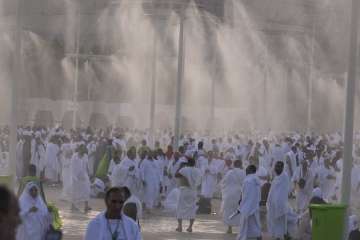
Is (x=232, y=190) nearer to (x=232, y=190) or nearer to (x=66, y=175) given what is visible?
(x=232, y=190)

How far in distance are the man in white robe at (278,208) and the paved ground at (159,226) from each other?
945 mm

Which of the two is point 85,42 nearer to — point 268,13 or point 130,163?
point 268,13

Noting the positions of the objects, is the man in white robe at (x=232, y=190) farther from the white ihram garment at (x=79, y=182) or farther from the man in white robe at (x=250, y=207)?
the white ihram garment at (x=79, y=182)

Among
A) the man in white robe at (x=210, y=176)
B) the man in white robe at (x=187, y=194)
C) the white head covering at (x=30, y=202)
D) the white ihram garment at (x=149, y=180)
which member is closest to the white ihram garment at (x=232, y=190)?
the man in white robe at (x=187, y=194)

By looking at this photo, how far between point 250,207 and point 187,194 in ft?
8.93

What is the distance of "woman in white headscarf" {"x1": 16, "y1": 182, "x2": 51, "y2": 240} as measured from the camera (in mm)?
9680

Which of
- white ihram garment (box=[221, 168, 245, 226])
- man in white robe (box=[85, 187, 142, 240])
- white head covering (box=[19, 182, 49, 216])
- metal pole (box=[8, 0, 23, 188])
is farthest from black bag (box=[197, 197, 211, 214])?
man in white robe (box=[85, 187, 142, 240])

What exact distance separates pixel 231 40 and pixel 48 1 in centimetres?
1159

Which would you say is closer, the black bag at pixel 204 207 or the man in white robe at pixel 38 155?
the black bag at pixel 204 207

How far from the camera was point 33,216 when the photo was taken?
969 centimetres

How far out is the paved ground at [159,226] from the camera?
15.8 metres

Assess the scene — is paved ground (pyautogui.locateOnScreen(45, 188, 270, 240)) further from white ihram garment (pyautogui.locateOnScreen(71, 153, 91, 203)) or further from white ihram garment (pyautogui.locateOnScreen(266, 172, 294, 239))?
white ihram garment (pyautogui.locateOnScreen(266, 172, 294, 239))

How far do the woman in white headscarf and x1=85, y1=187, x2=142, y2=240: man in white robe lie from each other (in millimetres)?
2426

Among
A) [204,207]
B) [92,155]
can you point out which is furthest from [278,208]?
[92,155]
